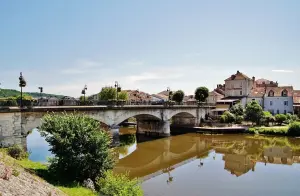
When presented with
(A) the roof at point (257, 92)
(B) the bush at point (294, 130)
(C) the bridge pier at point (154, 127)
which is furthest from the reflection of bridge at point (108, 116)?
(A) the roof at point (257, 92)

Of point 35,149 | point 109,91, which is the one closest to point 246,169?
point 35,149

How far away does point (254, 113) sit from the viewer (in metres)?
56.2

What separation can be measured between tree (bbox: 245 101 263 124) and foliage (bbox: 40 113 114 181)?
44.0 meters

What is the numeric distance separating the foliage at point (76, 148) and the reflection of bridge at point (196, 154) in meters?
8.19

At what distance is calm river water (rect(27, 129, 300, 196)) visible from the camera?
22.1 metres

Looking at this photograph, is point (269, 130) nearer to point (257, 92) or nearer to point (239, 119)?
point (239, 119)

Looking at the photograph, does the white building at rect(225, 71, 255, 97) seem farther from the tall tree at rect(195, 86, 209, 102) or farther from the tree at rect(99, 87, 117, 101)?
the tree at rect(99, 87, 117, 101)

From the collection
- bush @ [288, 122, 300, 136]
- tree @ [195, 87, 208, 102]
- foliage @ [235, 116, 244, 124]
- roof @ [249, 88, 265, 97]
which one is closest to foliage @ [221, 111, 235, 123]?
foliage @ [235, 116, 244, 124]

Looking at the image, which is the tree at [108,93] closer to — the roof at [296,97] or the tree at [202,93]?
the tree at [202,93]

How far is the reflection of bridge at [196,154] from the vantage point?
29078 mm

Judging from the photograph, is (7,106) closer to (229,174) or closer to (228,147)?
(229,174)

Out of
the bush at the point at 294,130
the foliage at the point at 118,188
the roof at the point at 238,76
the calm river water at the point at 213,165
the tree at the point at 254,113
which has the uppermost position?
the roof at the point at 238,76

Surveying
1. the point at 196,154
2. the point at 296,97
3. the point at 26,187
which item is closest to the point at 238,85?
the point at 296,97

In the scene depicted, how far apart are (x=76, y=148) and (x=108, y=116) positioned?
20016 mm
